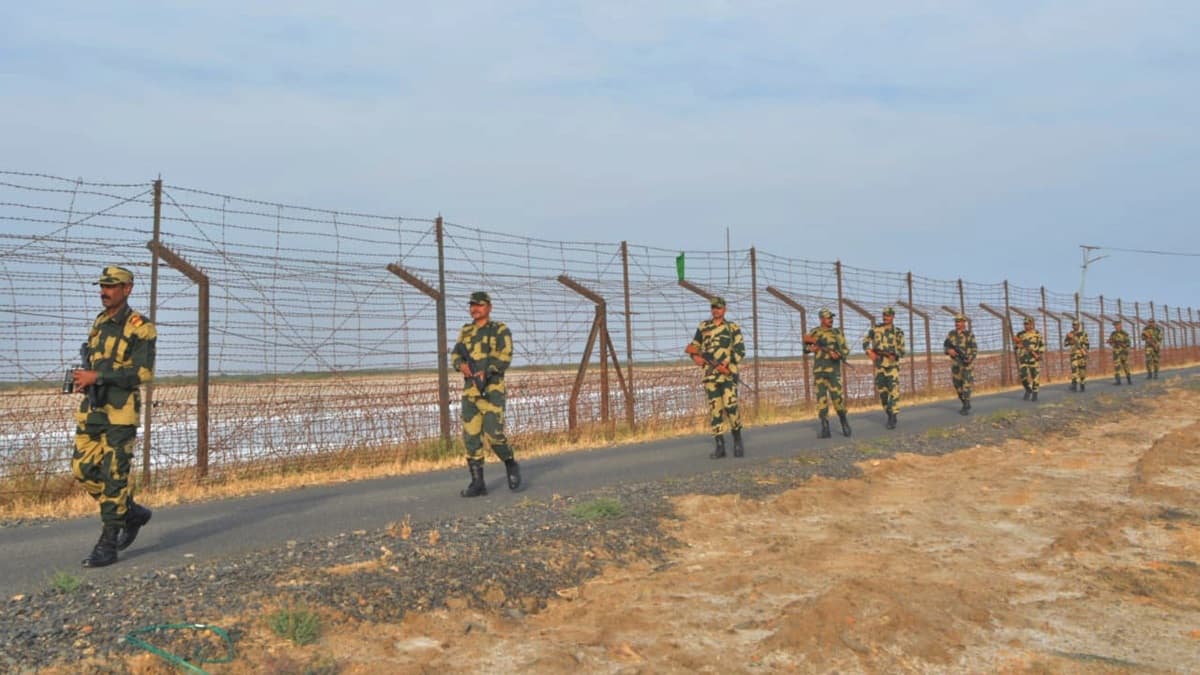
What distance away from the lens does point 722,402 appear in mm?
9992

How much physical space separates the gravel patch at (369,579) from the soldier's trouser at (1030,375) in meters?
14.5

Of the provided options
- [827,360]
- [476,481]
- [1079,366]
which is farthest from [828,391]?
[1079,366]

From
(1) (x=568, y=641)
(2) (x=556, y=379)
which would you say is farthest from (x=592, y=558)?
(2) (x=556, y=379)

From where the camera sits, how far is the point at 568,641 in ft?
12.7

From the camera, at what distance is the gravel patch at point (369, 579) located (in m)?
3.73

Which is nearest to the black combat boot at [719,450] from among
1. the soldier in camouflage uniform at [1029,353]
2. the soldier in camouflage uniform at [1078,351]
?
the soldier in camouflage uniform at [1029,353]

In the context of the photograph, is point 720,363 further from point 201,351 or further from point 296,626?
point 296,626

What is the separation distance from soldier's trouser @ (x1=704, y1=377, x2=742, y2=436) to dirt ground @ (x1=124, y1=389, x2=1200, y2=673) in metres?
2.56

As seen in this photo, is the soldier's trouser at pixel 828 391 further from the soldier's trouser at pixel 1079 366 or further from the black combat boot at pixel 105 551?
the soldier's trouser at pixel 1079 366

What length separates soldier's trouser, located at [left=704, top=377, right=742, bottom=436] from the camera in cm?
996

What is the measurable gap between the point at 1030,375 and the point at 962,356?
4.42 m

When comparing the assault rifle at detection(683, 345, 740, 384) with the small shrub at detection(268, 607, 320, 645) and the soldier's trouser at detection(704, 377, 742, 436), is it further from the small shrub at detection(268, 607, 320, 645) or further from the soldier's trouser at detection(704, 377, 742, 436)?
the small shrub at detection(268, 607, 320, 645)

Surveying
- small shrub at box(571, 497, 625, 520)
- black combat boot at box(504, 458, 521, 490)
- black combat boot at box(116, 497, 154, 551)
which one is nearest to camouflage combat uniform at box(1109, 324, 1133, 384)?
black combat boot at box(504, 458, 521, 490)

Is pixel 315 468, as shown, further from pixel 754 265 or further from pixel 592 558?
pixel 754 265
